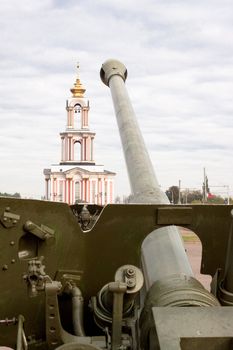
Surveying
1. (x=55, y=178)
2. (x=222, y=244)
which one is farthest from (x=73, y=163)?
(x=222, y=244)

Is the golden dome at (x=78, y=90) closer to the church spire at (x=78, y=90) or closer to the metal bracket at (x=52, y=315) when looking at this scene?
the church spire at (x=78, y=90)

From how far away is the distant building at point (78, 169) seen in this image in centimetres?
9656

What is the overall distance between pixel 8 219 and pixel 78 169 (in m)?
92.1

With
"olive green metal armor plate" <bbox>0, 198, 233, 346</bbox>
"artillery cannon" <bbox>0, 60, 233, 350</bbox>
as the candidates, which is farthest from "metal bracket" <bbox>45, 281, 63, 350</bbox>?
"olive green metal armor plate" <bbox>0, 198, 233, 346</bbox>

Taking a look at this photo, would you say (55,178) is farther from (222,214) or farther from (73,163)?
(222,214)

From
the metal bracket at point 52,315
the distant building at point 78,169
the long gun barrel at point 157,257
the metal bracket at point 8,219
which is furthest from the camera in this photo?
the distant building at point 78,169

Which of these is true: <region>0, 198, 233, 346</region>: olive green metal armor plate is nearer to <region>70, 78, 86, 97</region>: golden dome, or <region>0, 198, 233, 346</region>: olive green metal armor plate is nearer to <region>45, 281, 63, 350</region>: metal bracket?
<region>45, 281, 63, 350</region>: metal bracket

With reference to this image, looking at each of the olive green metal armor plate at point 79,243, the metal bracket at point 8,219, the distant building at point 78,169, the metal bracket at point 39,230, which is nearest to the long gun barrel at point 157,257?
the olive green metal armor plate at point 79,243

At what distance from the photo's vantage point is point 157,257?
14.3 feet

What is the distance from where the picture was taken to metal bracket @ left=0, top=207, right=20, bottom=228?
3855 millimetres

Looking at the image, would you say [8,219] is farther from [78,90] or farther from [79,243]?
[78,90]

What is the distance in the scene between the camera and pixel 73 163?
96938mm

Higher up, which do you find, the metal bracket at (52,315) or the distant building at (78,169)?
the distant building at (78,169)

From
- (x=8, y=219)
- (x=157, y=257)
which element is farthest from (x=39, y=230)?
(x=157, y=257)
